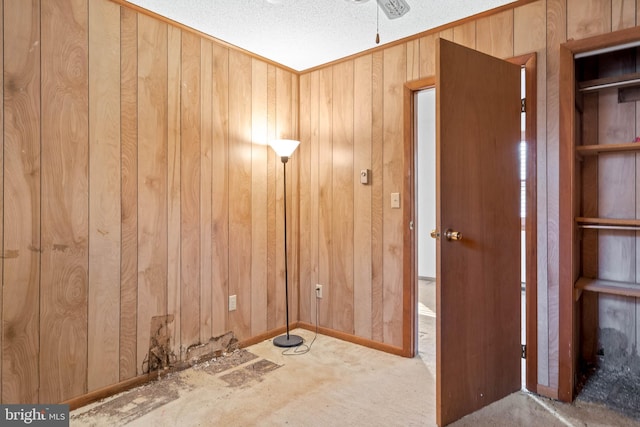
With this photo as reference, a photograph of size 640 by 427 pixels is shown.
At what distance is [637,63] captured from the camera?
86.6 inches

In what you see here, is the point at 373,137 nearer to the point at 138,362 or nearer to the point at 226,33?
the point at 226,33

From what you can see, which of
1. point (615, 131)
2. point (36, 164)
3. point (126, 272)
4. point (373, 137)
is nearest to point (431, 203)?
point (373, 137)

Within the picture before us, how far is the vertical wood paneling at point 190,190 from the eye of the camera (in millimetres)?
2582

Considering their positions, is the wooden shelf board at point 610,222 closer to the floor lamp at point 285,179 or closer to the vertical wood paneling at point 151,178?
the floor lamp at point 285,179

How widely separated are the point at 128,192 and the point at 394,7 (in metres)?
1.92

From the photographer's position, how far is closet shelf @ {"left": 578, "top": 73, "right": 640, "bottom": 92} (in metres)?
2.06

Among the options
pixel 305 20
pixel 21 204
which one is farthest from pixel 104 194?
pixel 305 20

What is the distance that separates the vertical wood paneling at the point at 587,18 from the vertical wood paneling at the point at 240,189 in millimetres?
2155

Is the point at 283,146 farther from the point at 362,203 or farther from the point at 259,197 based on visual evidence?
the point at 362,203

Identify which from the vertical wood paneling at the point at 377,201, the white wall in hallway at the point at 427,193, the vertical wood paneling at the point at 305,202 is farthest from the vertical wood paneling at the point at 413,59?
the white wall in hallway at the point at 427,193

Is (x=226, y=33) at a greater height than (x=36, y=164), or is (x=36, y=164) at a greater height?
(x=226, y=33)

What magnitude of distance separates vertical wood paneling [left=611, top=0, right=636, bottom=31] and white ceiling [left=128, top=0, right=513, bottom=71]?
1.79 feet

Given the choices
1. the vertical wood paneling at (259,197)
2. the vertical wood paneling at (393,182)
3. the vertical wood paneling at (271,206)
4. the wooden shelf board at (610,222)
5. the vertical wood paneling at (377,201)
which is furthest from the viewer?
the vertical wood paneling at (271,206)

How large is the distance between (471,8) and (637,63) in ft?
3.29
